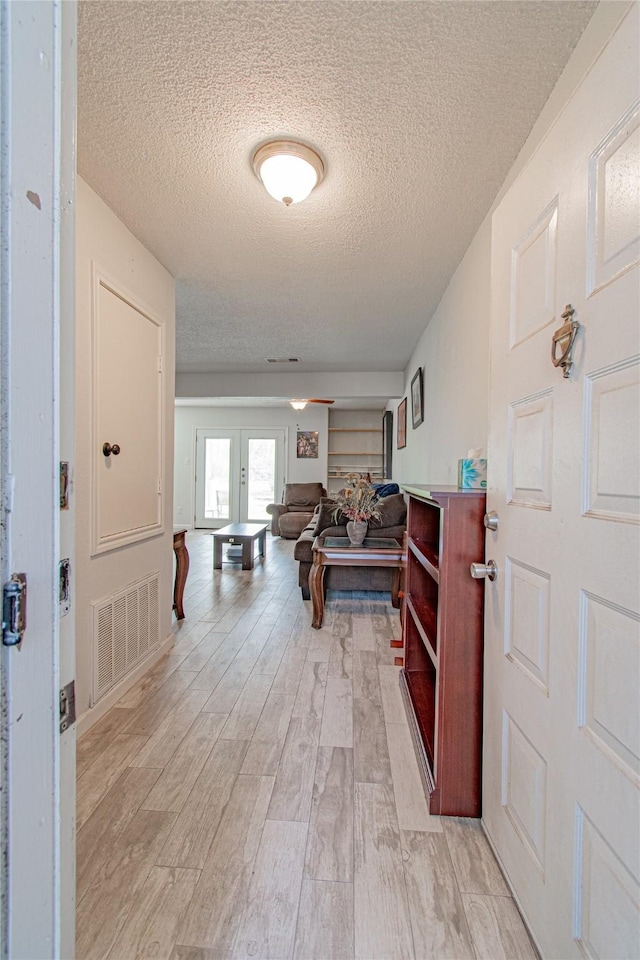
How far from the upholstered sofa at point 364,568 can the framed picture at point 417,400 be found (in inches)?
34.4

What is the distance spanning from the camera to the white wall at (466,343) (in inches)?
50.5

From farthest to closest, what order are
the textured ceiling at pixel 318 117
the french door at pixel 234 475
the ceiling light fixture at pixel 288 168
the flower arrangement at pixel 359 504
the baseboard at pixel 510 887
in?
the french door at pixel 234 475 → the flower arrangement at pixel 359 504 → the ceiling light fixture at pixel 288 168 → the textured ceiling at pixel 318 117 → the baseboard at pixel 510 887

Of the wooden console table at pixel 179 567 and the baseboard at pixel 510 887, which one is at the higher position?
the wooden console table at pixel 179 567

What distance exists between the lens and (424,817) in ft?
4.82

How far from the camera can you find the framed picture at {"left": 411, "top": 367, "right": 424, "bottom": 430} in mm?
4070

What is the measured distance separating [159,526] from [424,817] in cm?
211

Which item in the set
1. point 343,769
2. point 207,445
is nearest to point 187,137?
point 343,769

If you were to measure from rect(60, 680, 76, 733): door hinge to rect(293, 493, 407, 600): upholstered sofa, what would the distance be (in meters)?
3.15

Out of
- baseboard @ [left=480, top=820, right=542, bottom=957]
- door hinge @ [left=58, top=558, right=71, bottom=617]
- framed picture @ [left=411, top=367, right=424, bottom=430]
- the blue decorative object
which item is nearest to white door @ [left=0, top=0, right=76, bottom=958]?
door hinge @ [left=58, top=558, right=71, bottom=617]

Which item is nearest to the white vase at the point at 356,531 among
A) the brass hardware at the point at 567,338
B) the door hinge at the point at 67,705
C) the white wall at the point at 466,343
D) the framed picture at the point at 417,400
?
the white wall at the point at 466,343

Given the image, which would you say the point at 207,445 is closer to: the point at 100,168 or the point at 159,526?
the point at 159,526

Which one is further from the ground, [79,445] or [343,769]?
[79,445]

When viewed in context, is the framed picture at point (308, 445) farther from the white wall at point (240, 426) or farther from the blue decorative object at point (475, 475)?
the blue decorative object at point (475, 475)

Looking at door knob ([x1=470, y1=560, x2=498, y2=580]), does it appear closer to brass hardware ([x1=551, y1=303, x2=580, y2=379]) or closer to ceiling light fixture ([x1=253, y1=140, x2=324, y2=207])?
brass hardware ([x1=551, y1=303, x2=580, y2=379])
